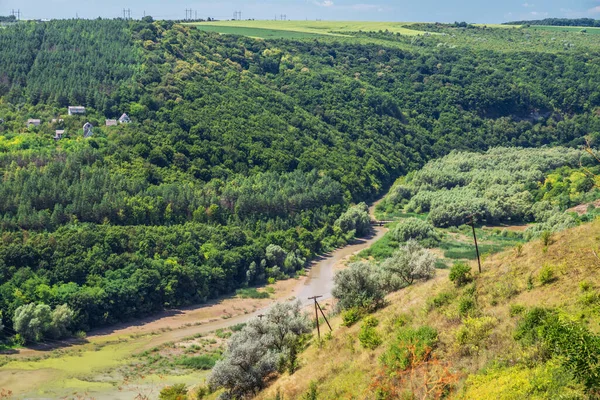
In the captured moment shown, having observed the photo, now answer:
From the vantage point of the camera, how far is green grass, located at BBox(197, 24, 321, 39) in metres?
163

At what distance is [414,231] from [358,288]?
41727mm

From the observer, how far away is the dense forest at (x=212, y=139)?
64.0 metres

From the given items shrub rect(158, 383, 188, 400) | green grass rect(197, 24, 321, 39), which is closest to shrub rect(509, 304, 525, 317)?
shrub rect(158, 383, 188, 400)

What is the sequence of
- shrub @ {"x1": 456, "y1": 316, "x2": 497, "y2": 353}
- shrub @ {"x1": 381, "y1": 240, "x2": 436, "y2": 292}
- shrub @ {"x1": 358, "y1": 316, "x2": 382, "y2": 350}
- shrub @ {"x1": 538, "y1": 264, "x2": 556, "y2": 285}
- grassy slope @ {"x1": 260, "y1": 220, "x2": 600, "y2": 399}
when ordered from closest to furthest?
grassy slope @ {"x1": 260, "y1": 220, "x2": 600, "y2": 399} < shrub @ {"x1": 456, "y1": 316, "x2": 497, "y2": 353} < shrub @ {"x1": 538, "y1": 264, "x2": 556, "y2": 285} < shrub @ {"x1": 358, "y1": 316, "x2": 382, "y2": 350} < shrub @ {"x1": 381, "y1": 240, "x2": 436, "y2": 292}

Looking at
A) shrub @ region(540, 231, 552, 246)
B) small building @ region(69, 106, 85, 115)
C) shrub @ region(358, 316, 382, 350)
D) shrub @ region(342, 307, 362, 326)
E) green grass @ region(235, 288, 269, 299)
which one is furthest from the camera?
small building @ region(69, 106, 85, 115)

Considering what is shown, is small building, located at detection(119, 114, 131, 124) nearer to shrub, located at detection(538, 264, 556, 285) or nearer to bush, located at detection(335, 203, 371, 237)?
bush, located at detection(335, 203, 371, 237)

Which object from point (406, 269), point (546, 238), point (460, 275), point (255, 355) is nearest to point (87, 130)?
point (406, 269)

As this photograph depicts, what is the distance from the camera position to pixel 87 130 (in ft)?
290

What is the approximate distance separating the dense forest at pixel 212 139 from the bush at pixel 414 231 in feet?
23.4

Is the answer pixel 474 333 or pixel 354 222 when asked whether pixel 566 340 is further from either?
pixel 354 222

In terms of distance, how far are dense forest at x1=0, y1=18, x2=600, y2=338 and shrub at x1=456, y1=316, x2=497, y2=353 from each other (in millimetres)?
38057

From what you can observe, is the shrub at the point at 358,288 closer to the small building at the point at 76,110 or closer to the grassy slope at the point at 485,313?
the grassy slope at the point at 485,313

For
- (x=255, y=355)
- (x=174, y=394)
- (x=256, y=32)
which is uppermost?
(x=256, y=32)

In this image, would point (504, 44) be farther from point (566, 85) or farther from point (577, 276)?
point (577, 276)
